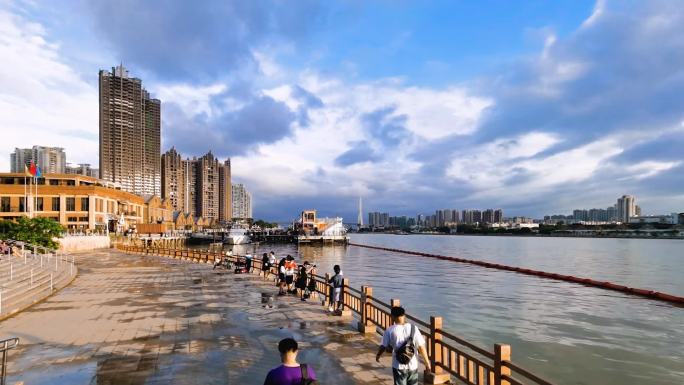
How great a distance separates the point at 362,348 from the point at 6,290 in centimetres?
1553

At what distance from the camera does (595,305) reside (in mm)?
30344

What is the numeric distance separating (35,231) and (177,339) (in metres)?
36.0

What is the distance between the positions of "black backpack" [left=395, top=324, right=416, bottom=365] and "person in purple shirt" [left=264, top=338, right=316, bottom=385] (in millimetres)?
2387

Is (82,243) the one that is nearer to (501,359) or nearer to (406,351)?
(406,351)

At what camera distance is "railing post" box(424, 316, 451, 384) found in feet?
30.7

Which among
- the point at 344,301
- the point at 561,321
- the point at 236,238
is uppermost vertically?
the point at 344,301

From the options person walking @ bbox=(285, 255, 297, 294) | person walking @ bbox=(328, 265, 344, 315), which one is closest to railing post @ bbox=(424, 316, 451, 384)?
person walking @ bbox=(328, 265, 344, 315)

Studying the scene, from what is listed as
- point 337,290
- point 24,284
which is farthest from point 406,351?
point 24,284

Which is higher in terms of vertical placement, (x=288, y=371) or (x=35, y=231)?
(x=35, y=231)

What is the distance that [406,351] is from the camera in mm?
7039

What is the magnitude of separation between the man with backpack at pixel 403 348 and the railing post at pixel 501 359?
1379 millimetres

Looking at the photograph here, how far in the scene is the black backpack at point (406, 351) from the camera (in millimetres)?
6980

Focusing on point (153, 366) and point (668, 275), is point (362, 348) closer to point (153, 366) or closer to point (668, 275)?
point (153, 366)

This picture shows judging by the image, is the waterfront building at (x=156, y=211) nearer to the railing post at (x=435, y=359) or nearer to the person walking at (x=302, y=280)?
the person walking at (x=302, y=280)
